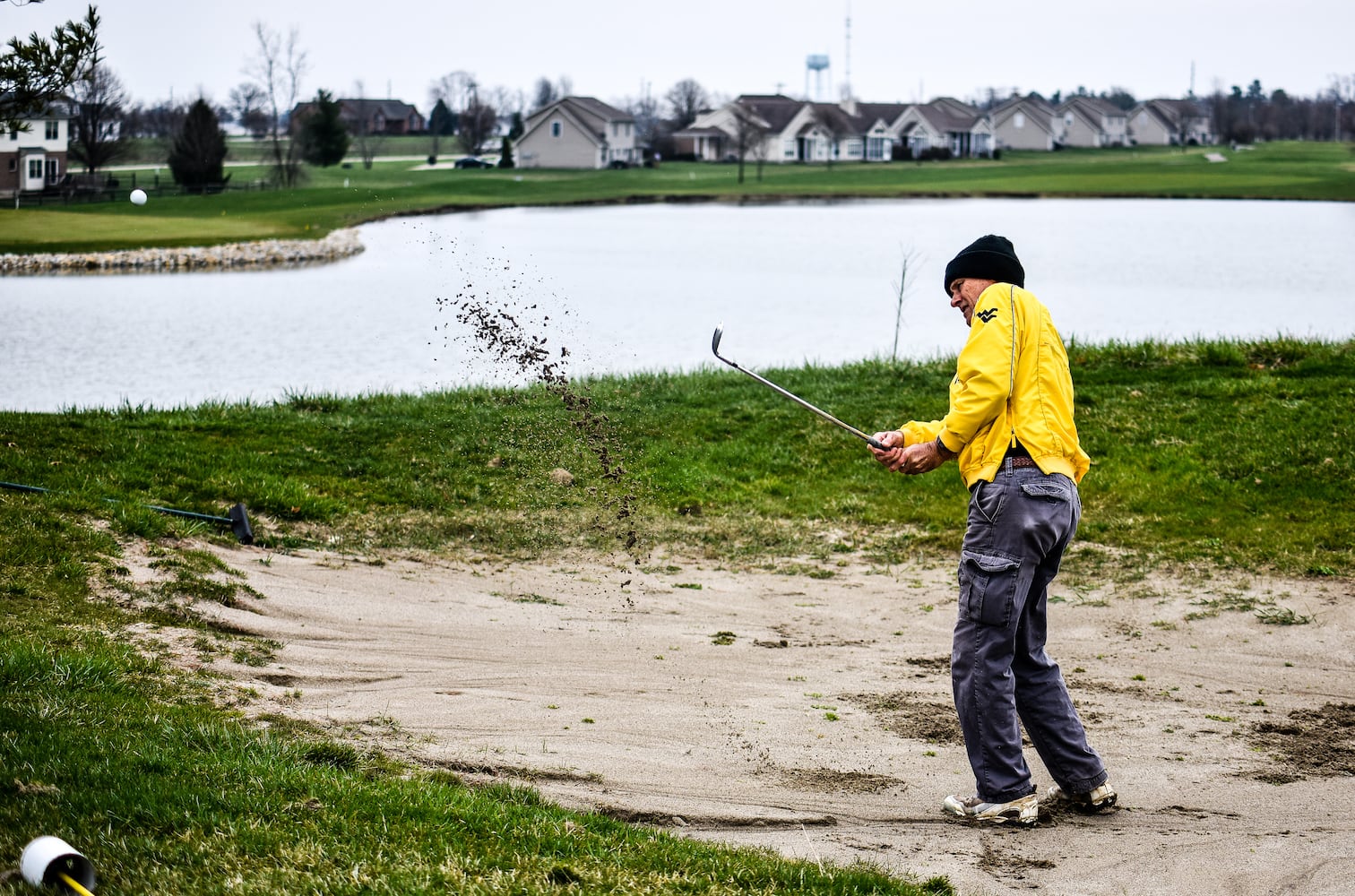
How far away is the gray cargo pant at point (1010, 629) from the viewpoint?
5887mm

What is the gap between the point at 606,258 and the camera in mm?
45469

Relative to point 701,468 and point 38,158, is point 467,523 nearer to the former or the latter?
point 701,468

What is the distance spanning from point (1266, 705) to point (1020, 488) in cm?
288

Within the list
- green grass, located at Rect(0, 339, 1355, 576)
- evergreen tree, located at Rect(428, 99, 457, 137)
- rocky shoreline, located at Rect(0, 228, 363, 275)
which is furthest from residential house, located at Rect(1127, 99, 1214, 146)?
green grass, located at Rect(0, 339, 1355, 576)

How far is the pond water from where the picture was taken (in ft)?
80.0

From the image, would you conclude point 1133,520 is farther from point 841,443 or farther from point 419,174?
point 419,174

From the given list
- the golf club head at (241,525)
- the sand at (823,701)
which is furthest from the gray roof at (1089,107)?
the golf club head at (241,525)

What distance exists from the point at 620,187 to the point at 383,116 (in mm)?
65357

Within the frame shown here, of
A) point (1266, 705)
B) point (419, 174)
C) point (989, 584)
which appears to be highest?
point (419, 174)

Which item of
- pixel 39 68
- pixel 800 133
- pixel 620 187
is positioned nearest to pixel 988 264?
pixel 39 68

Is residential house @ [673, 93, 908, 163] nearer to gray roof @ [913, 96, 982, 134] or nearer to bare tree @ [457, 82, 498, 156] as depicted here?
gray roof @ [913, 96, 982, 134]

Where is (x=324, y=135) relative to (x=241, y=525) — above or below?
above

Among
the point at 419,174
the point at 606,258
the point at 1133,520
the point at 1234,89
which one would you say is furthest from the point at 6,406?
the point at 1234,89

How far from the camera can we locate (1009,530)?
587cm
